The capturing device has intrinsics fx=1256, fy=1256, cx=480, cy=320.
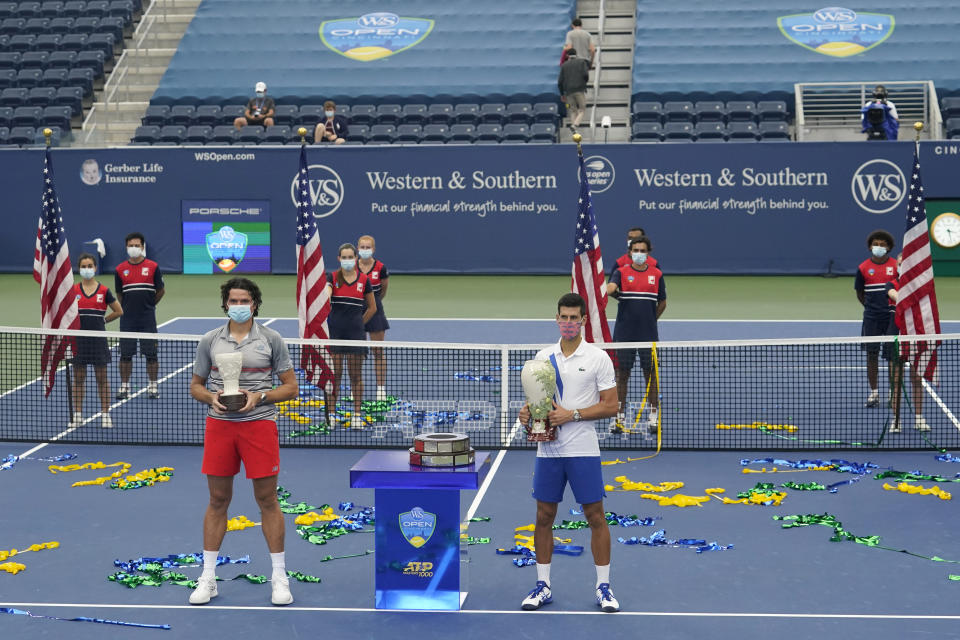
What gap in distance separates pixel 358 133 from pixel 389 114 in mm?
1355

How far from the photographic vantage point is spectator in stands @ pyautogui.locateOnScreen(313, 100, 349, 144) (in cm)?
2697

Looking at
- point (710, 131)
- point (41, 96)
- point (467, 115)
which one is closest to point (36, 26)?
point (41, 96)

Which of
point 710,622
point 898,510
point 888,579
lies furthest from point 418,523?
point 898,510

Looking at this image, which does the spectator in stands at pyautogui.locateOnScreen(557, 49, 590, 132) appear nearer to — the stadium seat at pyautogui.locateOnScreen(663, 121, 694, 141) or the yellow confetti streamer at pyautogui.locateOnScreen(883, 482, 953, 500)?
the stadium seat at pyautogui.locateOnScreen(663, 121, 694, 141)

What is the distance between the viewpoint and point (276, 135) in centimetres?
2814

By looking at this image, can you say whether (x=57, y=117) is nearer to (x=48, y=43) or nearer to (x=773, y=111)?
(x=48, y=43)

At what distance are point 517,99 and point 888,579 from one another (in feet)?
76.8

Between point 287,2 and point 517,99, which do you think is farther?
point 287,2

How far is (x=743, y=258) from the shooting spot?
2611 cm

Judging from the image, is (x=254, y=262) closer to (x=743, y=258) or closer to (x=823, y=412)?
(x=743, y=258)

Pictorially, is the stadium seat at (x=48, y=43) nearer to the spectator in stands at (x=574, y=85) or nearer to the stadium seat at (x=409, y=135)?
the stadium seat at (x=409, y=135)

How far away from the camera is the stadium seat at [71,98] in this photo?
102 ft

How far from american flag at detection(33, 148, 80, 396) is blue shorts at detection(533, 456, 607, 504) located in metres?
7.29

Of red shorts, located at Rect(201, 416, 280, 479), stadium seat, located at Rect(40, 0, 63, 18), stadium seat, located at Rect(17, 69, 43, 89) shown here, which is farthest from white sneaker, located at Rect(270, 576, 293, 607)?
stadium seat, located at Rect(40, 0, 63, 18)
